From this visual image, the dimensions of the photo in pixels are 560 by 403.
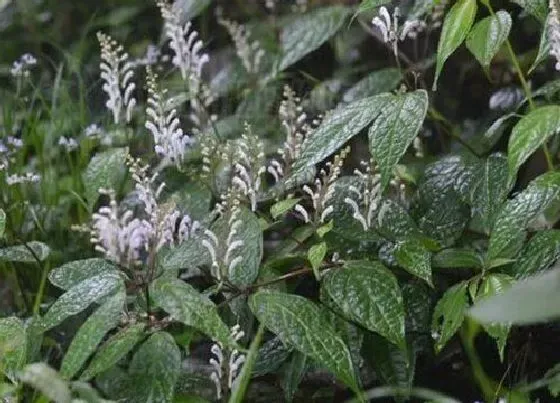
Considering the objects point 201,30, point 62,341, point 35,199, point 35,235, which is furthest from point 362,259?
point 201,30

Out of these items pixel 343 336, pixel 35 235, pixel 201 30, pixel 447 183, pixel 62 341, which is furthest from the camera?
pixel 201 30

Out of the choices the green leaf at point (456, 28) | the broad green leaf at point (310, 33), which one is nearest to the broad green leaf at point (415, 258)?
the green leaf at point (456, 28)

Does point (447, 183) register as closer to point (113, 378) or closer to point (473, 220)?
point (473, 220)

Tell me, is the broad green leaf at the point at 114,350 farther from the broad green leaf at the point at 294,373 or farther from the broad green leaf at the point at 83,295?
the broad green leaf at the point at 294,373

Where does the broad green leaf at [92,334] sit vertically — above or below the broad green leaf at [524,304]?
below

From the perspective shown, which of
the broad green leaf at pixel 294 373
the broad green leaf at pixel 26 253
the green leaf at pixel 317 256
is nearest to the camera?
the green leaf at pixel 317 256

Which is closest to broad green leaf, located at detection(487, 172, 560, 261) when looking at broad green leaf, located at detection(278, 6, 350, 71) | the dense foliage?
the dense foliage

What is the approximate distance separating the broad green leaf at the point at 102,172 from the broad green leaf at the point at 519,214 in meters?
0.60

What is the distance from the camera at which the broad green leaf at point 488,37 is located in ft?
4.96

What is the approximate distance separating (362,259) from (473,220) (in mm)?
272

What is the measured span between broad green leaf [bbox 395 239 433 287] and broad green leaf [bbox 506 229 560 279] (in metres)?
0.12

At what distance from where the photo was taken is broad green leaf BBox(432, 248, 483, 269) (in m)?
1.52

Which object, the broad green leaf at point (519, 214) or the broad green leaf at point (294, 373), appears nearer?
the broad green leaf at point (519, 214)

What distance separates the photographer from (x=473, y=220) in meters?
1.79
